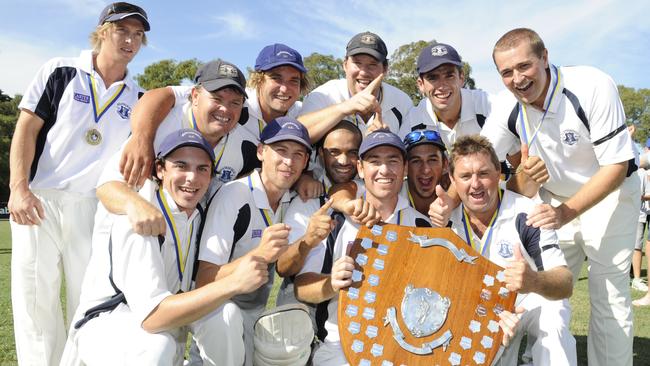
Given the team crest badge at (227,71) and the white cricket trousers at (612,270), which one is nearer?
→ the team crest badge at (227,71)

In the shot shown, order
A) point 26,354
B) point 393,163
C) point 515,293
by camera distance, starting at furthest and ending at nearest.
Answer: point 26,354 < point 393,163 < point 515,293

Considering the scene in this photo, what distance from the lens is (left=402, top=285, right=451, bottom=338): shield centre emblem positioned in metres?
3.68

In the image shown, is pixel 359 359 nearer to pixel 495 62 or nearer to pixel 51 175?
pixel 495 62

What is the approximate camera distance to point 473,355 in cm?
365

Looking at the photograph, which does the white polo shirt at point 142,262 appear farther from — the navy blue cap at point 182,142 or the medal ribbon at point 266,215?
the medal ribbon at point 266,215

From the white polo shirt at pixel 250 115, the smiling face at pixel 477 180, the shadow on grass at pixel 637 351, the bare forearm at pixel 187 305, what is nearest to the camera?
the bare forearm at pixel 187 305

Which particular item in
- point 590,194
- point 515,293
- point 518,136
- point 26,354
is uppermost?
point 518,136

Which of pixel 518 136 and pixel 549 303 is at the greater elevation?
pixel 518 136

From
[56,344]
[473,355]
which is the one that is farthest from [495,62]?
[56,344]

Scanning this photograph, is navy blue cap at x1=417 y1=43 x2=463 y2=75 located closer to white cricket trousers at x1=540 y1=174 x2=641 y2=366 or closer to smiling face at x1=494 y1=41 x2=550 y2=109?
smiling face at x1=494 y1=41 x2=550 y2=109

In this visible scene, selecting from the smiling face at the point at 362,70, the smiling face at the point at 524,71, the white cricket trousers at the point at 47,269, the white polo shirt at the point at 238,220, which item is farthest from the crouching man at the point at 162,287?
the smiling face at the point at 524,71

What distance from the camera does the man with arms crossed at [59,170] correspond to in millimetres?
4859

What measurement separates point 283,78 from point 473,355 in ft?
10.1

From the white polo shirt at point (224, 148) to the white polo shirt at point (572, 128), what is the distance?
2312 mm
